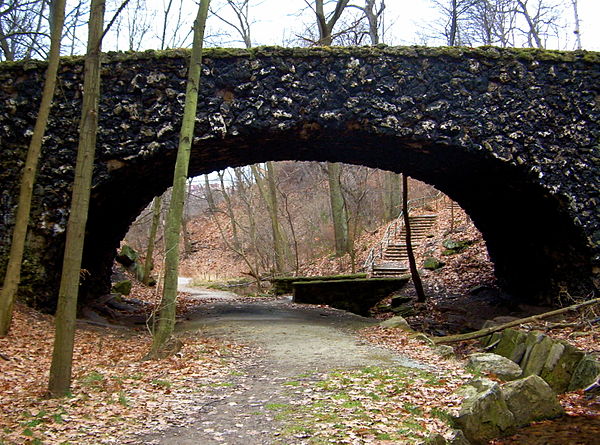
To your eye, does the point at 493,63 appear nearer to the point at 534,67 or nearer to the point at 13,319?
the point at 534,67

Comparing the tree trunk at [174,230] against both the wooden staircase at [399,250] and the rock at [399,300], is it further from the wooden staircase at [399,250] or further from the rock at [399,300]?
the wooden staircase at [399,250]

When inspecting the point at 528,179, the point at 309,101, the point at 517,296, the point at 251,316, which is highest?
the point at 309,101

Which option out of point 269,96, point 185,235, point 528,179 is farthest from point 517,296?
point 185,235

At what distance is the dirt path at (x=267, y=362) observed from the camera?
4574 mm

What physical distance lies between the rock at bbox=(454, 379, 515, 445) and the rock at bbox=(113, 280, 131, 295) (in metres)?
13.3

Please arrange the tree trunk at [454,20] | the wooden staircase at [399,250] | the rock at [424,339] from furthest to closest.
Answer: the tree trunk at [454,20], the wooden staircase at [399,250], the rock at [424,339]

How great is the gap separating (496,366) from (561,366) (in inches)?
30.3

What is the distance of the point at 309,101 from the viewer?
10.5 metres

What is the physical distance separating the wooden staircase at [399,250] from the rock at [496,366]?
11.4 metres

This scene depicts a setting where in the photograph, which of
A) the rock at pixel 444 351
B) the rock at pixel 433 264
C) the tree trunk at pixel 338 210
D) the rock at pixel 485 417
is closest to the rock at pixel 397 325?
the rock at pixel 444 351

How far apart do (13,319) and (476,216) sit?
36.6 feet

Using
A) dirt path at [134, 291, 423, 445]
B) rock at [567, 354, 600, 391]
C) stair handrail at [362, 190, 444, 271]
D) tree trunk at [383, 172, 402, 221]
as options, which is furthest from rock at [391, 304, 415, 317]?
tree trunk at [383, 172, 402, 221]

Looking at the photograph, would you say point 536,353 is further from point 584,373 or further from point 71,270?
point 71,270

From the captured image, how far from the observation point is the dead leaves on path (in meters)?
4.49
